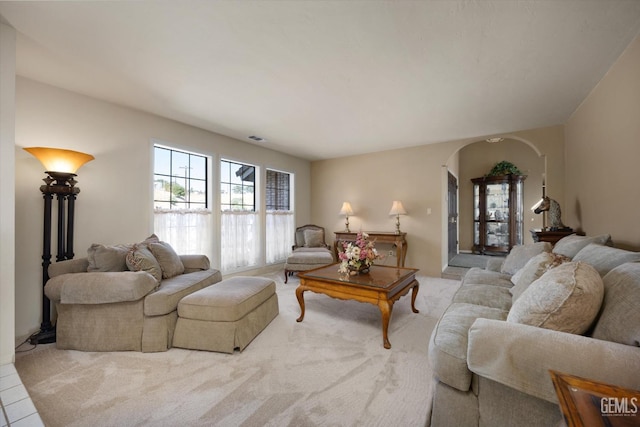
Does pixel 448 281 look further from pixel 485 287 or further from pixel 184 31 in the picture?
pixel 184 31

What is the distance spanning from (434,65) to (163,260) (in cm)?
323

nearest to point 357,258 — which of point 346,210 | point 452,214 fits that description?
point 346,210

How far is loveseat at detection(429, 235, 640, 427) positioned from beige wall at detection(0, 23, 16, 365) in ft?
9.39

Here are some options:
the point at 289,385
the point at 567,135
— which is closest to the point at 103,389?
the point at 289,385

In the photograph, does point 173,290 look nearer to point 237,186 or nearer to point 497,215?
point 237,186

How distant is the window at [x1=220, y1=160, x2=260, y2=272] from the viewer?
422 cm

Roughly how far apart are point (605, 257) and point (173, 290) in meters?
3.21

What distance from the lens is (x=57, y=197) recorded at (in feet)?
8.20

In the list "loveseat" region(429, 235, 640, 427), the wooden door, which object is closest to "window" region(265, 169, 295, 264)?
the wooden door

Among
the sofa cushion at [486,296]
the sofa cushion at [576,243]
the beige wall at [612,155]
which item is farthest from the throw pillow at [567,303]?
the beige wall at [612,155]

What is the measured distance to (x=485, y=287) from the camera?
2238 millimetres

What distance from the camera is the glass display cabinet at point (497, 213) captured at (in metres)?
6.14

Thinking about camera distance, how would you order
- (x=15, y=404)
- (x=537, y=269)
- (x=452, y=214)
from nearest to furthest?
(x=15, y=404), (x=537, y=269), (x=452, y=214)

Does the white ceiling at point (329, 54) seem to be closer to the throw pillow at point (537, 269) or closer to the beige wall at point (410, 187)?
the beige wall at point (410, 187)
